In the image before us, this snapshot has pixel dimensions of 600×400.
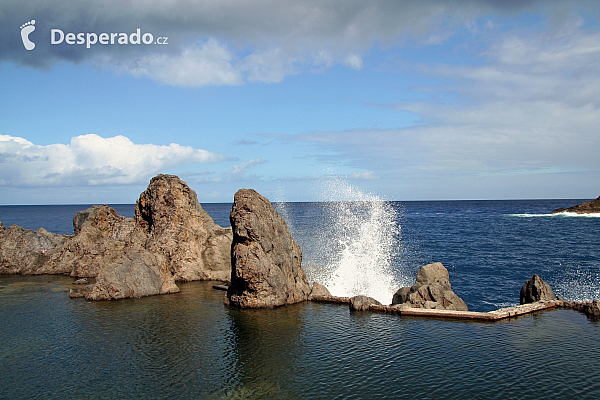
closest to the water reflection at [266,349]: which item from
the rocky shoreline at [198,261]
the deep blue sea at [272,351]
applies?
the deep blue sea at [272,351]

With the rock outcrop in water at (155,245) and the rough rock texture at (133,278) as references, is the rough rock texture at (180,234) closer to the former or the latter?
the rock outcrop in water at (155,245)

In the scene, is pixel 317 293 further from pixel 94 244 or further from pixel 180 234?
pixel 94 244

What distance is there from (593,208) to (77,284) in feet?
547

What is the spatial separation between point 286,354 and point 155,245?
26099 mm

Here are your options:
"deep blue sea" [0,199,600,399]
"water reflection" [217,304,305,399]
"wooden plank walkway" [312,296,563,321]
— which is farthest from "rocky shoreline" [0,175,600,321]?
"water reflection" [217,304,305,399]

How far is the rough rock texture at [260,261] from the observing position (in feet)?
100.0

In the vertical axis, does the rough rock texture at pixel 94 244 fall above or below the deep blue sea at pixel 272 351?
above

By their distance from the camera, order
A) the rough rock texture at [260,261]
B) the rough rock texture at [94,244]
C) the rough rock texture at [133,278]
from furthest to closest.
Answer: the rough rock texture at [94,244], the rough rock texture at [133,278], the rough rock texture at [260,261]

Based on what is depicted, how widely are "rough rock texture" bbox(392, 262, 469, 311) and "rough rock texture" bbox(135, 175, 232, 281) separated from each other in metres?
19.4

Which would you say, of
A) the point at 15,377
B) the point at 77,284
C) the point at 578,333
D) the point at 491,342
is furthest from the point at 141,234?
the point at 578,333

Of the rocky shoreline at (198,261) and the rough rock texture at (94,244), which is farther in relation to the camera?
the rough rock texture at (94,244)

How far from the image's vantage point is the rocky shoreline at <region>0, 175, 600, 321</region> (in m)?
30.3

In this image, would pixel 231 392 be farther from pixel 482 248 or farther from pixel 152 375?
pixel 482 248

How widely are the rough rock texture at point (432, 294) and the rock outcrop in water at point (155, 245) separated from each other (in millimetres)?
19490
